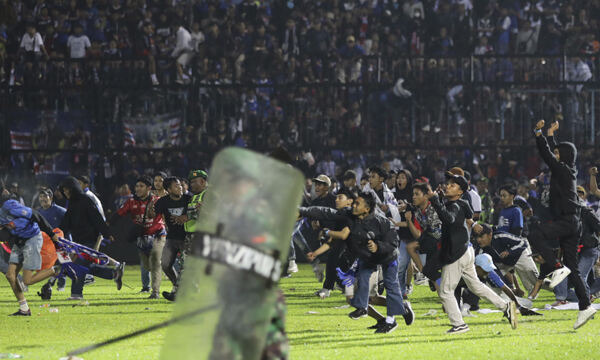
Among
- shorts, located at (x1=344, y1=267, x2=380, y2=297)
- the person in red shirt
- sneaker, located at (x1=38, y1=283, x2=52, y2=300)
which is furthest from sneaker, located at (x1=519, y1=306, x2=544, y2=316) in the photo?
sneaker, located at (x1=38, y1=283, x2=52, y2=300)

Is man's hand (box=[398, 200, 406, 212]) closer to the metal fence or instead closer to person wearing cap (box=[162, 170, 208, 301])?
person wearing cap (box=[162, 170, 208, 301])

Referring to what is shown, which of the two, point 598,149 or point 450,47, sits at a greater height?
point 450,47

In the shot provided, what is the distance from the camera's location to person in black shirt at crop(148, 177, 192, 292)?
1401 cm

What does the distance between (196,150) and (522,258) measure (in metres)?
10.3

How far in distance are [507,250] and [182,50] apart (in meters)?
13.0

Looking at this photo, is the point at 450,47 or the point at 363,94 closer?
the point at 363,94

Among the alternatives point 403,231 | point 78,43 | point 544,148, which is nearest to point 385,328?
point 544,148

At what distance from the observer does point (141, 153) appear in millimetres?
22172

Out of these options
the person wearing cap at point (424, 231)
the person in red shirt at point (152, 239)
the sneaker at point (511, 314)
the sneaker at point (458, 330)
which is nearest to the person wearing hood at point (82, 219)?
the person in red shirt at point (152, 239)

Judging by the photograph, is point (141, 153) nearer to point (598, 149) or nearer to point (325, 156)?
point (325, 156)

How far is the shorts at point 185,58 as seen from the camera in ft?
77.7

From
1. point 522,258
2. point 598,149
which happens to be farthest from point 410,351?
point 598,149

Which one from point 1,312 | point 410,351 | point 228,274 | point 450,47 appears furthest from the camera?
point 450,47

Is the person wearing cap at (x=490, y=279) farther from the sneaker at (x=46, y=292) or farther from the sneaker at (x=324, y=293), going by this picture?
the sneaker at (x=46, y=292)
